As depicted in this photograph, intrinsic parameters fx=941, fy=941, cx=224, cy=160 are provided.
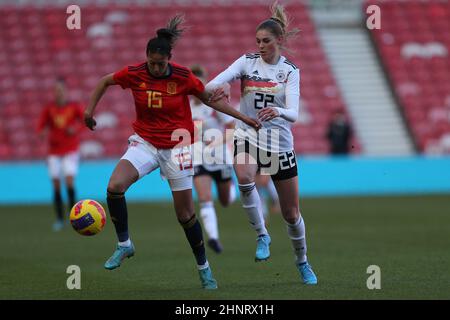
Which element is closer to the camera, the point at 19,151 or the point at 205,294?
the point at 205,294

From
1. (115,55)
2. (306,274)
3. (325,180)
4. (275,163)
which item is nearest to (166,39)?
(275,163)

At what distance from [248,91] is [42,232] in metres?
7.20

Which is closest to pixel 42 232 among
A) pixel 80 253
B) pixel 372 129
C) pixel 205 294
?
pixel 80 253

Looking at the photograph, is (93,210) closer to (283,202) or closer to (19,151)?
(283,202)

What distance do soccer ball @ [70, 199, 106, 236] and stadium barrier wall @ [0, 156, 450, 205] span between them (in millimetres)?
12542

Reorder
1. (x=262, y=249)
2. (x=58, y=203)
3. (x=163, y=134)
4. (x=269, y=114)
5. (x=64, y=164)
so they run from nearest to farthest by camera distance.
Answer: (x=269, y=114), (x=163, y=134), (x=262, y=249), (x=58, y=203), (x=64, y=164)

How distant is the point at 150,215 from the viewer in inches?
722

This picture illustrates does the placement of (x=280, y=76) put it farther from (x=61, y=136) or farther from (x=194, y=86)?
(x=61, y=136)

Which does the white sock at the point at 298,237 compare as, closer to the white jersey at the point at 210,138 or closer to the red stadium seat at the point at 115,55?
the white jersey at the point at 210,138

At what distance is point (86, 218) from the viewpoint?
8.87m

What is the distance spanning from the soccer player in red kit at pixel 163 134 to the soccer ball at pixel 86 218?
246mm

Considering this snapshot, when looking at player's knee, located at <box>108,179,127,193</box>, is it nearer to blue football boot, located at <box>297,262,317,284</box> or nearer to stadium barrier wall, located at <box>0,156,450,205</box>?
blue football boot, located at <box>297,262,317,284</box>

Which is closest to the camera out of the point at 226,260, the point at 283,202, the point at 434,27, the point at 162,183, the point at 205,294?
the point at 205,294

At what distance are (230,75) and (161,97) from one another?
2.59 feet
